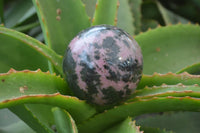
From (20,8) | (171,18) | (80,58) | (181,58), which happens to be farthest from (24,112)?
(171,18)

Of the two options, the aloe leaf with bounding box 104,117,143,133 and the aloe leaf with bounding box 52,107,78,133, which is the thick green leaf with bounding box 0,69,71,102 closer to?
the aloe leaf with bounding box 52,107,78,133

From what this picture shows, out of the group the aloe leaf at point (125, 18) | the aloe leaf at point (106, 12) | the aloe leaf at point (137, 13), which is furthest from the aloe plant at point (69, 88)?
the aloe leaf at point (137, 13)

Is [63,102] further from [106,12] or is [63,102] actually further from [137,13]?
[137,13]

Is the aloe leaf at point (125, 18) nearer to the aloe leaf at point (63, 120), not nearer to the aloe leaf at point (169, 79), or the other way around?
the aloe leaf at point (169, 79)

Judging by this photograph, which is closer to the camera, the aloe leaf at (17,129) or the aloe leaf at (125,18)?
the aloe leaf at (17,129)

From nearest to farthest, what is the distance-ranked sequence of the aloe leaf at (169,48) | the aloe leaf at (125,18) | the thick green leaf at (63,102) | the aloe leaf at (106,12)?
the thick green leaf at (63,102), the aloe leaf at (106,12), the aloe leaf at (169,48), the aloe leaf at (125,18)

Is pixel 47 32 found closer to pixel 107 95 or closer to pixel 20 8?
pixel 107 95
